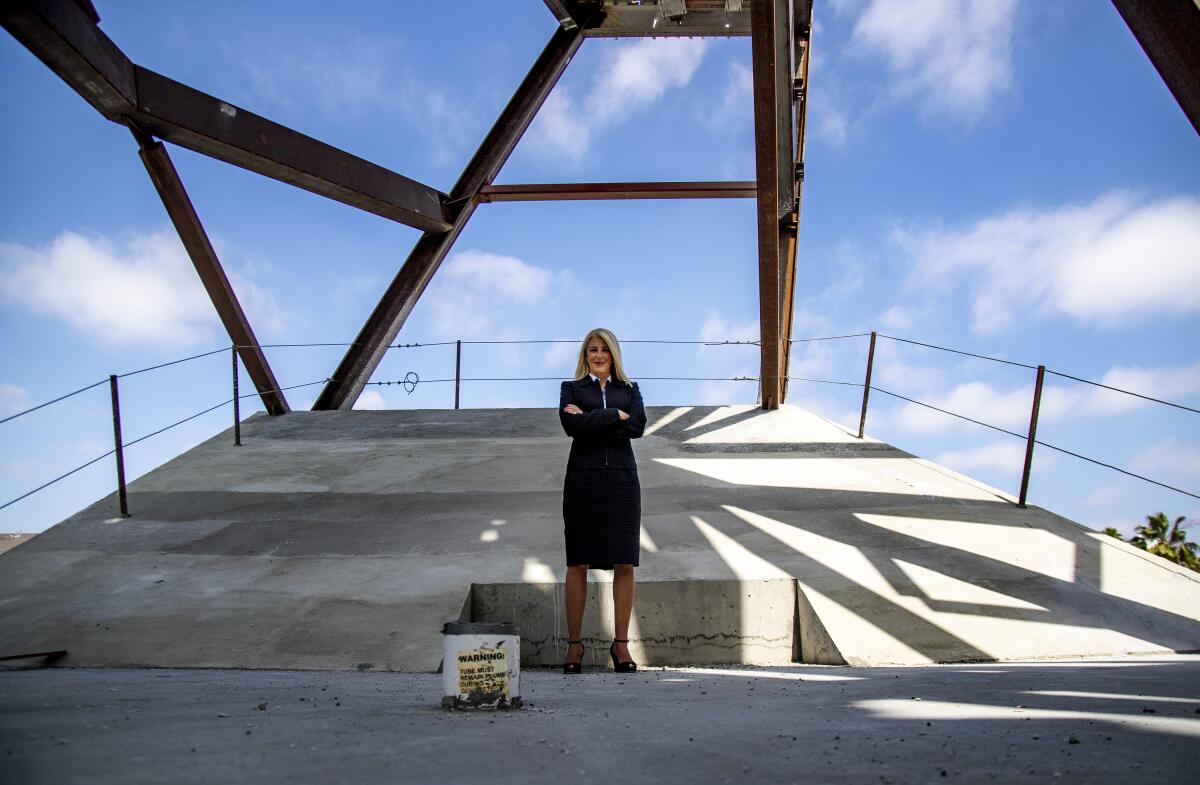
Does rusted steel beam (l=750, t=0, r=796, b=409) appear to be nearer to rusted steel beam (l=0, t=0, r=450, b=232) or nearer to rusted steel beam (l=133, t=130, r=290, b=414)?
rusted steel beam (l=0, t=0, r=450, b=232)

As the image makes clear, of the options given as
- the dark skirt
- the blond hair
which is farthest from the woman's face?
the dark skirt

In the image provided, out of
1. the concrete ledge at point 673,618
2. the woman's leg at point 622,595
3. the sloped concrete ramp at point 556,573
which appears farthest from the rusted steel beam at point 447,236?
the woman's leg at point 622,595

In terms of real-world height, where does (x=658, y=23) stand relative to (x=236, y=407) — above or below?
above

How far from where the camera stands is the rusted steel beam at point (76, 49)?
250 inches

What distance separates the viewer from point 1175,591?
16.5ft

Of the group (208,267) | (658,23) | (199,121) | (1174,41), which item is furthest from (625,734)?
(658,23)

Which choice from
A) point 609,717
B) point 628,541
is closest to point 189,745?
point 609,717

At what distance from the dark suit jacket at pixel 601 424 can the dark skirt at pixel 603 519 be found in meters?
0.06

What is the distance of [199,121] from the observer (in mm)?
8594

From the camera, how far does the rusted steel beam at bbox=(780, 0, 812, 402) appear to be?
11.4 meters

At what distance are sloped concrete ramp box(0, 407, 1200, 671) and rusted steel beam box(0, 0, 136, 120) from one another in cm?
339

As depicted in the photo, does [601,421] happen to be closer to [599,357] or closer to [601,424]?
[601,424]

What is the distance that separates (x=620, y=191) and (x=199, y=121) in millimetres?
5092

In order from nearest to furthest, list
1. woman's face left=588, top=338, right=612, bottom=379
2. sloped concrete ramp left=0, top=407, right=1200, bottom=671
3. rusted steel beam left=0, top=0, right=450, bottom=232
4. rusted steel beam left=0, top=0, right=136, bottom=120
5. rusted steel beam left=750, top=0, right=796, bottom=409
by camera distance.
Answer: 1. woman's face left=588, top=338, right=612, bottom=379
2. sloped concrete ramp left=0, top=407, right=1200, bottom=671
3. rusted steel beam left=0, top=0, right=136, bottom=120
4. rusted steel beam left=0, top=0, right=450, bottom=232
5. rusted steel beam left=750, top=0, right=796, bottom=409
